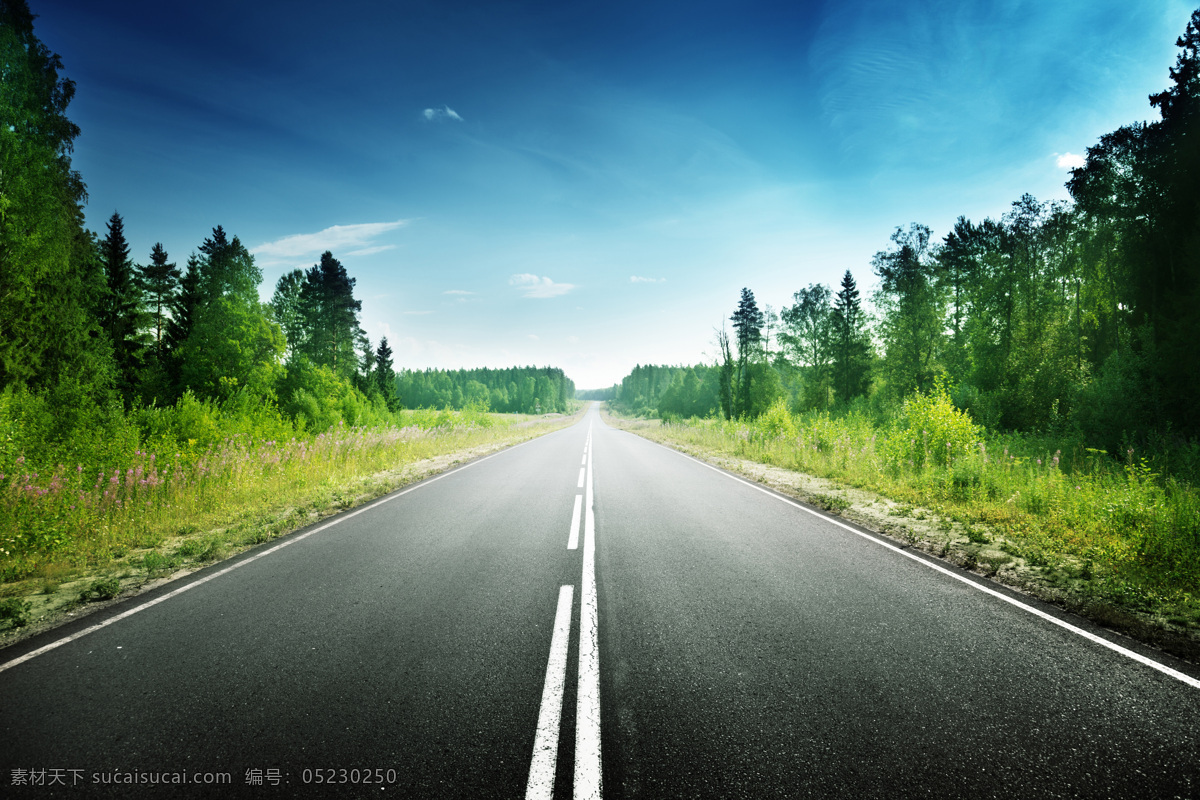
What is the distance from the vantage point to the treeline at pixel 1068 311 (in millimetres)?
13633

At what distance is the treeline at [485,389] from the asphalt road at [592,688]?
10151cm

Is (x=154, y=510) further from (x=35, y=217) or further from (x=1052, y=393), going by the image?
(x=1052, y=393)

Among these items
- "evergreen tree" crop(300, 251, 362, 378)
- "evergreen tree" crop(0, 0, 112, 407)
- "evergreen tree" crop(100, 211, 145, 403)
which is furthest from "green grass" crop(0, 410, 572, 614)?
"evergreen tree" crop(300, 251, 362, 378)

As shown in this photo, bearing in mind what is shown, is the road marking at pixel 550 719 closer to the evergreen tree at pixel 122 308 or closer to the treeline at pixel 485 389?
the evergreen tree at pixel 122 308

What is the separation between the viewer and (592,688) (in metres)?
2.96

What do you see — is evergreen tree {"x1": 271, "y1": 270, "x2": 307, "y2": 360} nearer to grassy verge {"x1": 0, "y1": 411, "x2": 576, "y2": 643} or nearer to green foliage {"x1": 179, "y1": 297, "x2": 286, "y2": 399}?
green foliage {"x1": 179, "y1": 297, "x2": 286, "y2": 399}

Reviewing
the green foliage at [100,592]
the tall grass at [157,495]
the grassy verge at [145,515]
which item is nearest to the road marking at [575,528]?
the grassy verge at [145,515]

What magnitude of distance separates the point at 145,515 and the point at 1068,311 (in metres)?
34.8

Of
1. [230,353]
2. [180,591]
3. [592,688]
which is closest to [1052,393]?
[592,688]

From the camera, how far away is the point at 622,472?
551 inches

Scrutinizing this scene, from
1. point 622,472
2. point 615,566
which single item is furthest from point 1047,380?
point 615,566

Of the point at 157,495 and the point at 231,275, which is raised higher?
the point at 231,275

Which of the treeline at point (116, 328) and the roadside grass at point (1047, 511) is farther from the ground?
the treeline at point (116, 328)

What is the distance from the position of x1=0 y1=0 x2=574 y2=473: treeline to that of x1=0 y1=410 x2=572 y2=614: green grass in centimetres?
98
